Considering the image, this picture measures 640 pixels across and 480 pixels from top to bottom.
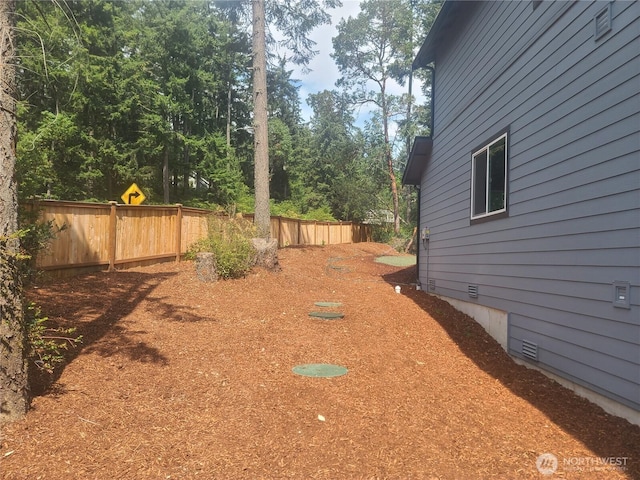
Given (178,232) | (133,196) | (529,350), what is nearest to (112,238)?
(178,232)

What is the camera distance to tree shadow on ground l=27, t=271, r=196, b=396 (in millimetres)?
3939

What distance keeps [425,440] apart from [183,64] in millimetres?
25824

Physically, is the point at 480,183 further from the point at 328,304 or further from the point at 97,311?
the point at 97,311

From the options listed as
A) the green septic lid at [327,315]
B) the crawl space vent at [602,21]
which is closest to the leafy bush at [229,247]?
the green septic lid at [327,315]

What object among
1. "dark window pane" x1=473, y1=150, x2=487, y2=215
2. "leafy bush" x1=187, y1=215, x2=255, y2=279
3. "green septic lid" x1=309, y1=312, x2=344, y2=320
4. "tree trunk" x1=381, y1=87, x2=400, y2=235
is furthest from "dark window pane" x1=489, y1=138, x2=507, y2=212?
"tree trunk" x1=381, y1=87, x2=400, y2=235

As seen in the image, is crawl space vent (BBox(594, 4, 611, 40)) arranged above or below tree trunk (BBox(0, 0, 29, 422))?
above

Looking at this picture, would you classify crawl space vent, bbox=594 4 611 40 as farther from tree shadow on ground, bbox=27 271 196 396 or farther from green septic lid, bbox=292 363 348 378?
tree shadow on ground, bbox=27 271 196 396

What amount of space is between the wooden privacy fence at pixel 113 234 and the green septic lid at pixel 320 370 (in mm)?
4777

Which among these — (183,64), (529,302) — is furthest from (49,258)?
(183,64)

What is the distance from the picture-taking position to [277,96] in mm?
35750

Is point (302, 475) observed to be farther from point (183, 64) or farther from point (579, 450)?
point (183, 64)

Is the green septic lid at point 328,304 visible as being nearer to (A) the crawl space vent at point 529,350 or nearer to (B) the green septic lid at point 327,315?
(B) the green septic lid at point 327,315

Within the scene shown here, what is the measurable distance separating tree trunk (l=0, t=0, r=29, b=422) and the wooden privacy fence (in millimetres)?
3992

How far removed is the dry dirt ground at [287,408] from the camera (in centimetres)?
249
